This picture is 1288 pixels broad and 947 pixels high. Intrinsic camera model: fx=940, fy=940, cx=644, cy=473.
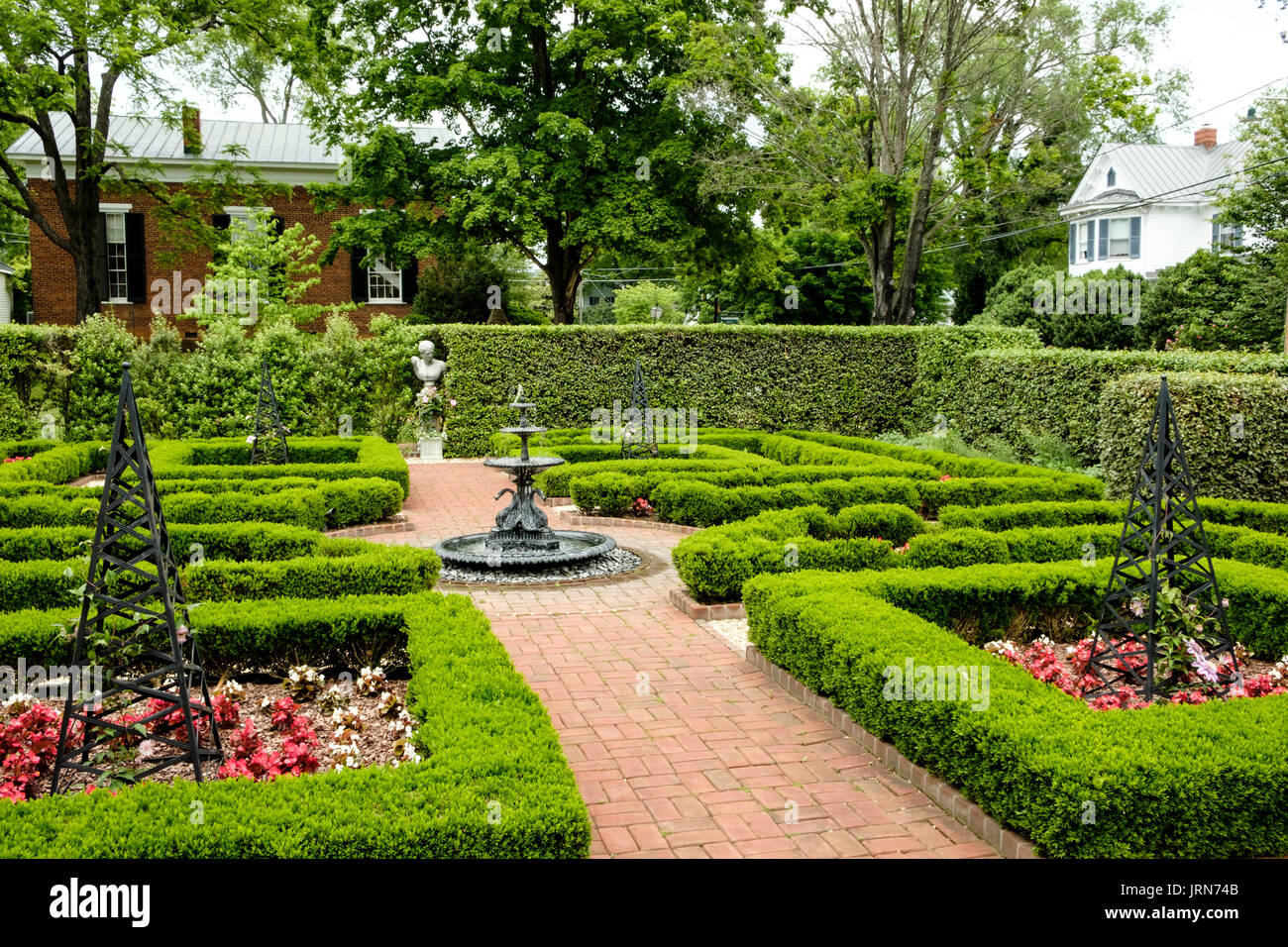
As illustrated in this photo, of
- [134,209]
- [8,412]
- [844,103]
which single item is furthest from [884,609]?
[134,209]

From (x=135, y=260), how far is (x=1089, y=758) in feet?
93.1

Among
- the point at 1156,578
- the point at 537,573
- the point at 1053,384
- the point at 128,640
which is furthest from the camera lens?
the point at 1053,384

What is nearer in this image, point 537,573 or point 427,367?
point 537,573

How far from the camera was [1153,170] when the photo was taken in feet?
117

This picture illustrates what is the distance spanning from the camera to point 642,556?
33.3 feet

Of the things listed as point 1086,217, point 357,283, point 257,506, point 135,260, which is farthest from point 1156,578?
point 1086,217

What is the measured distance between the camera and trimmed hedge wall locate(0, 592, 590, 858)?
11.2 ft

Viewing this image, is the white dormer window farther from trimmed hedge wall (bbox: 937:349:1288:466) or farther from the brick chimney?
trimmed hedge wall (bbox: 937:349:1288:466)

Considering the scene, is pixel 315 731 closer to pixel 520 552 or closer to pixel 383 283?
pixel 520 552

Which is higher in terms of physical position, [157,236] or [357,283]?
[157,236]

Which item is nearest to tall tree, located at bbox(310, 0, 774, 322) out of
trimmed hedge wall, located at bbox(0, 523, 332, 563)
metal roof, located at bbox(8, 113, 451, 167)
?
metal roof, located at bbox(8, 113, 451, 167)

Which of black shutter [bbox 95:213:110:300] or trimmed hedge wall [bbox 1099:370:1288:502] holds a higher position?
black shutter [bbox 95:213:110:300]

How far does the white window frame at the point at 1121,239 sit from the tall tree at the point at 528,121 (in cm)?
1824

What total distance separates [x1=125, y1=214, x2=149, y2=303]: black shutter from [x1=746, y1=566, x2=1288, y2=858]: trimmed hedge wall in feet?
87.0
